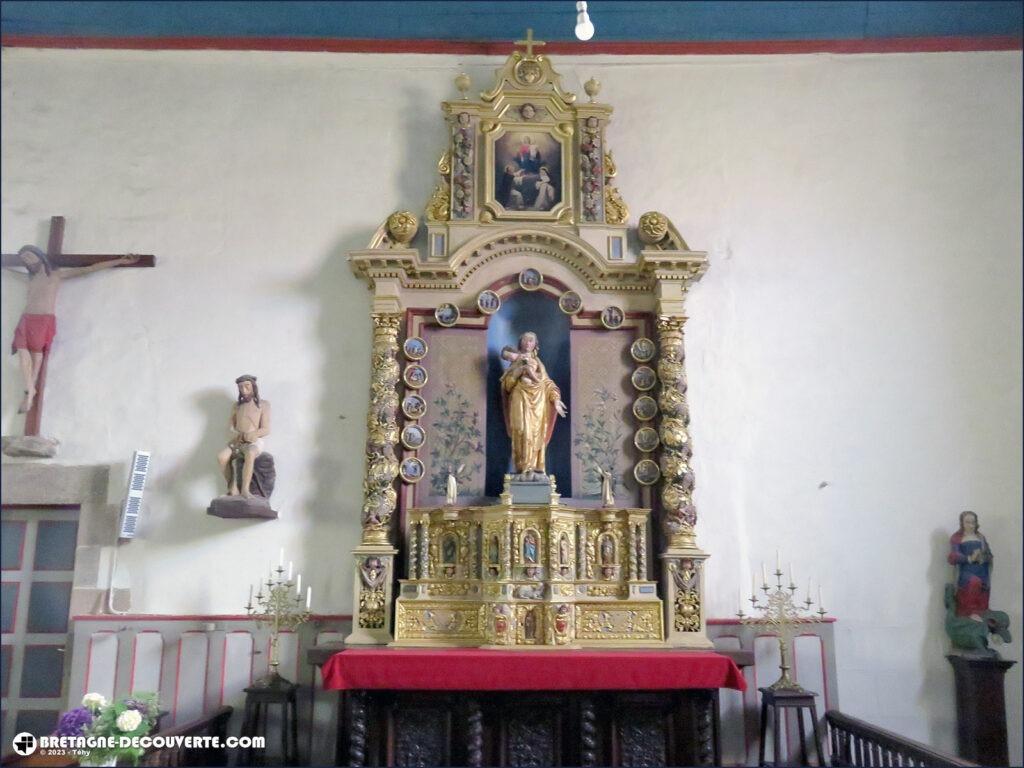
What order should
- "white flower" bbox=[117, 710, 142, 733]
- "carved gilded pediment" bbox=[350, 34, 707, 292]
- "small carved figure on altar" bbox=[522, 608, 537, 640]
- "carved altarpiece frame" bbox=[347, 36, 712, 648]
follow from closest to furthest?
"white flower" bbox=[117, 710, 142, 733] < "small carved figure on altar" bbox=[522, 608, 537, 640] < "carved altarpiece frame" bbox=[347, 36, 712, 648] < "carved gilded pediment" bbox=[350, 34, 707, 292]

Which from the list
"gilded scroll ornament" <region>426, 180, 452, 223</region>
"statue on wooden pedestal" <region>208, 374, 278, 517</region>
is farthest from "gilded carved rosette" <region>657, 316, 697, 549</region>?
"statue on wooden pedestal" <region>208, 374, 278, 517</region>

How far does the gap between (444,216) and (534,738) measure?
3.96m

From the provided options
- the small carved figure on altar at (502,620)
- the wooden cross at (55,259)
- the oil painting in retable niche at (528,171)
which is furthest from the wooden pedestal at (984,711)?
the wooden cross at (55,259)

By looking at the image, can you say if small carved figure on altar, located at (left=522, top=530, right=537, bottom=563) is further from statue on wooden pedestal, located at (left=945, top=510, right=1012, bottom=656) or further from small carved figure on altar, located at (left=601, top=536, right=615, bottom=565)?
statue on wooden pedestal, located at (left=945, top=510, right=1012, bottom=656)

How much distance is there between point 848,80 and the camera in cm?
750

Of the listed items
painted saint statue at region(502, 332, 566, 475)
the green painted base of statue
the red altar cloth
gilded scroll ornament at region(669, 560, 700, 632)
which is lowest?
the red altar cloth

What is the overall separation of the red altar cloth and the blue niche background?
1.56 meters

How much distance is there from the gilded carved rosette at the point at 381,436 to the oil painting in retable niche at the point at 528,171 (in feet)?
4.62

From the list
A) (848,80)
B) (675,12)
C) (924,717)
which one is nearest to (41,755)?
(924,717)

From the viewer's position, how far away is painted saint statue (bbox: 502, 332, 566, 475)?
634 centimetres

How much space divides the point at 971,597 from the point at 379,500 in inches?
172

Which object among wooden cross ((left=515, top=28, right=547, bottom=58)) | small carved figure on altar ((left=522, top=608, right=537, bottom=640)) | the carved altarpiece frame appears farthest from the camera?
wooden cross ((left=515, top=28, right=547, bottom=58))

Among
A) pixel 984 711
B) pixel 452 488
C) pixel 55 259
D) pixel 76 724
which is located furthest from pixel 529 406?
pixel 55 259

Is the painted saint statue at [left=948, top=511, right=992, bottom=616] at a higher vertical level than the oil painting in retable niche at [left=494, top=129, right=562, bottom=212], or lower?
lower
